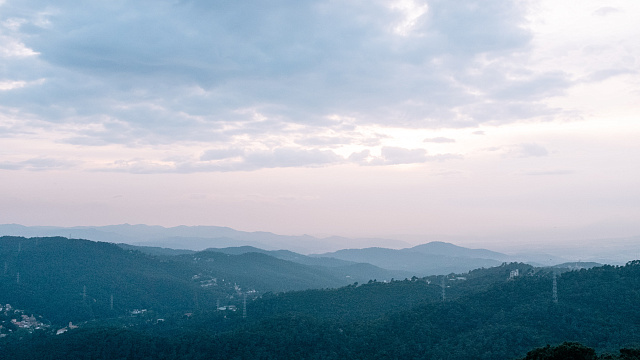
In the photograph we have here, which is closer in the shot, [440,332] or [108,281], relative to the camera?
[440,332]

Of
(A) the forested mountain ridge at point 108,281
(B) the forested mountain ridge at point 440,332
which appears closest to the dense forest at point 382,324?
(B) the forested mountain ridge at point 440,332

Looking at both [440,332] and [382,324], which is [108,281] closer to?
[382,324]

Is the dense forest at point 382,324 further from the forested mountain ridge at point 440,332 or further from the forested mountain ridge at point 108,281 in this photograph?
the forested mountain ridge at point 108,281

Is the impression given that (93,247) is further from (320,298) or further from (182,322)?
(320,298)

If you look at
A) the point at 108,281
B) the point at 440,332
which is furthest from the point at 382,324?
the point at 108,281

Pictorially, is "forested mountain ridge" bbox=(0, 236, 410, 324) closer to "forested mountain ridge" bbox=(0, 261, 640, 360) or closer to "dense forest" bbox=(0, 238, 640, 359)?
"dense forest" bbox=(0, 238, 640, 359)

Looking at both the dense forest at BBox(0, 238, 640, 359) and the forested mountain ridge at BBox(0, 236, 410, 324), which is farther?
the forested mountain ridge at BBox(0, 236, 410, 324)

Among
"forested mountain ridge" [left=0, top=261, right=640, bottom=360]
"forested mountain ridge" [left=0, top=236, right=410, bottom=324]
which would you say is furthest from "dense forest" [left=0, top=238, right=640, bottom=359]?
"forested mountain ridge" [left=0, top=236, right=410, bottom=324]

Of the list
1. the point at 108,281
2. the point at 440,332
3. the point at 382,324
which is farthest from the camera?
the point at 108,281
